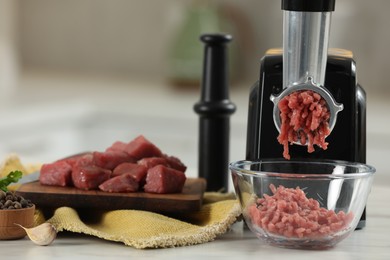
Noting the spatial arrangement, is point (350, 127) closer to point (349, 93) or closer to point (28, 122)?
point (349, 93)

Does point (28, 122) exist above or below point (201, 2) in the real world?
below

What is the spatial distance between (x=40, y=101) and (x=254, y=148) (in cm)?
226

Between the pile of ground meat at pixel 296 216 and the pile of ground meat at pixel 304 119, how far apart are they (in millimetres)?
108

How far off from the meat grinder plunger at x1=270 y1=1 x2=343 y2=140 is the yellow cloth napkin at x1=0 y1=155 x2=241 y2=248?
0.22m

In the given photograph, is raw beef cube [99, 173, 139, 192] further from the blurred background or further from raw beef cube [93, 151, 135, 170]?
the blurred background

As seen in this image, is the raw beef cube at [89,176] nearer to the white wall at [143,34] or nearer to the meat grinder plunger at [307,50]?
the meat grinder plunger at [307,50]

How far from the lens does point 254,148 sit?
1663 millimetres

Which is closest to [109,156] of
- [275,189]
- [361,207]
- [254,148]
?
[254,148]

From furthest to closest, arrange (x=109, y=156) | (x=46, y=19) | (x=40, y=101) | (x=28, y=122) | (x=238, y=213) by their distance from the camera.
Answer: (x=46, y=19), (x=40, y=101), (x=28, y=122), (x=109, y=156), (x=238, y=213)

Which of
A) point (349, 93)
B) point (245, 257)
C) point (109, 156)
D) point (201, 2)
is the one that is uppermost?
point (201, 2)

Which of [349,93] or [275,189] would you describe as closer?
[275,189]

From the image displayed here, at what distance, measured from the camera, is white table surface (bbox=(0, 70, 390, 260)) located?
56.8 inches

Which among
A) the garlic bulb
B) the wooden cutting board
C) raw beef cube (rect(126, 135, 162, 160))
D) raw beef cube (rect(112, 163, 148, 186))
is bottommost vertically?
the garlic bulb

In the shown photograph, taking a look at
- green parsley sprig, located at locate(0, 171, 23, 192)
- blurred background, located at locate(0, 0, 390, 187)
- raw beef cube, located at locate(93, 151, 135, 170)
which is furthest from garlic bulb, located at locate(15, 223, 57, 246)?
blurred background, located at locate(0, 0, 390, 187)
